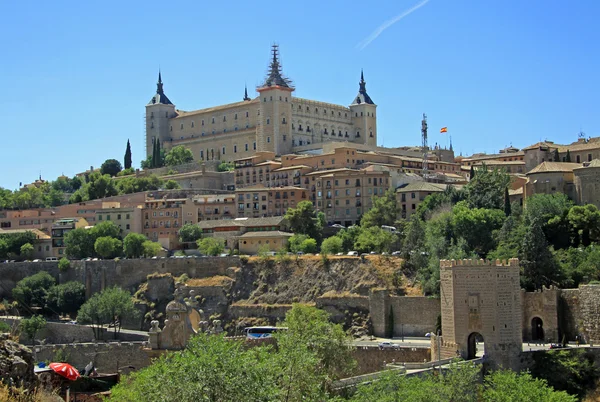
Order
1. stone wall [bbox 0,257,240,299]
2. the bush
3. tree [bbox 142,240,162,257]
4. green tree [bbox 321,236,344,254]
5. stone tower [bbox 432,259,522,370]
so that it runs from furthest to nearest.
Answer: tree [bbox 142,240,162,257] → the bush → stone wall [bbox 0,257,240,299] → green tree [bbox 321,236,344,254] → stone tower [bbox 432,259,522,370]

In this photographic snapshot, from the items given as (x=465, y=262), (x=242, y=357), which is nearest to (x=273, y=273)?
(x=465, y=262)

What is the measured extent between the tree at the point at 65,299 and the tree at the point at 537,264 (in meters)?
38.4

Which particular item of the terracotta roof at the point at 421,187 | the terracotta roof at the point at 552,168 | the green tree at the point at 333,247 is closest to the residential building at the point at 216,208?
the terracotta roof at the point at 421,187

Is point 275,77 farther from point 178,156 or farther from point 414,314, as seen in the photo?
point 414,314

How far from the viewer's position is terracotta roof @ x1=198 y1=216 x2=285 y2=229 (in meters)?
86.1

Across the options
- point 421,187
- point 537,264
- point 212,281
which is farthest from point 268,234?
point 537,264

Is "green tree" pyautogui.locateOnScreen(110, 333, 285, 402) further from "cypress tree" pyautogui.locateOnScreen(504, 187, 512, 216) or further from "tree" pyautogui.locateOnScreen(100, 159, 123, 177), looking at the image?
"tree" pyautogui.locateOnScreen(100, 159, 123, 177)

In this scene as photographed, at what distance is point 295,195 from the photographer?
9394 centimetres

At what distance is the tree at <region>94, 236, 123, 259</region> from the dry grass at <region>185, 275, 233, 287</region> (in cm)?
1223

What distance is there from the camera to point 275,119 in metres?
116

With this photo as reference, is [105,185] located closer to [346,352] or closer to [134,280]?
[134,280]

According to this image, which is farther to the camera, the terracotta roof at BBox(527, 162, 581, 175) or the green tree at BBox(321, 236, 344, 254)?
the green tree at BBox(321, 236, 344, 254)

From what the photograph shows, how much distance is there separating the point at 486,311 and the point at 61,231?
58.7 metres

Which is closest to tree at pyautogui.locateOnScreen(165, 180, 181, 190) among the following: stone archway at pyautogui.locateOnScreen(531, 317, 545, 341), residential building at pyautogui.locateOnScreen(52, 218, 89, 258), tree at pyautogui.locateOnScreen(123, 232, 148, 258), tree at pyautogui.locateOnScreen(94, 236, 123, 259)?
residential building at pyautogui.locateOnScreen(52, 218, 89, 258)
